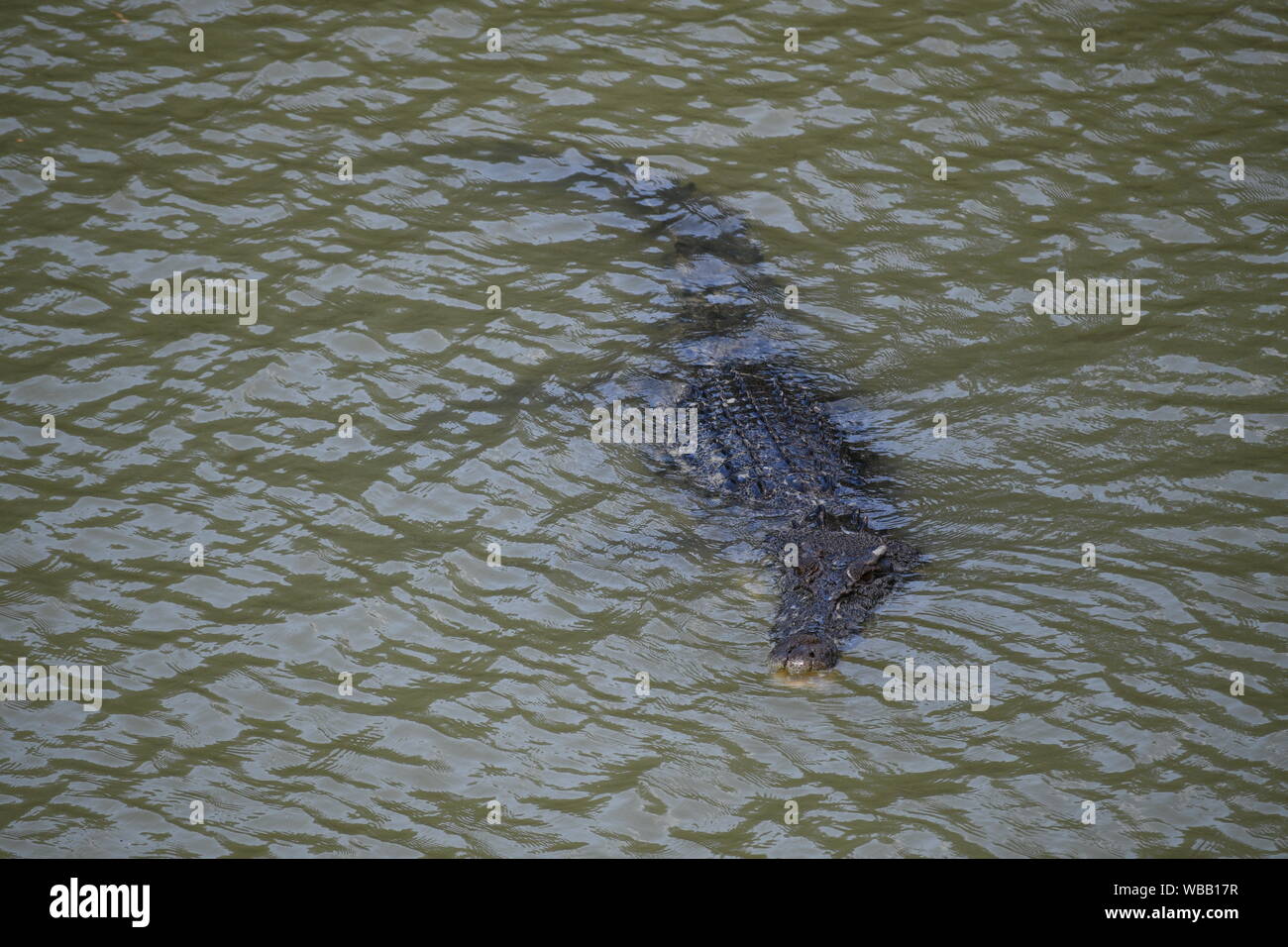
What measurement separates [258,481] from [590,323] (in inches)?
112

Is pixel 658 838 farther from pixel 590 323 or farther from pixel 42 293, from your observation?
pixel 42 293

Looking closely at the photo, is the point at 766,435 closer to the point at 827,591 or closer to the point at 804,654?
the point at 827,591

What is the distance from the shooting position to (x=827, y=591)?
7.41 meters

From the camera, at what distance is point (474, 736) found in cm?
664

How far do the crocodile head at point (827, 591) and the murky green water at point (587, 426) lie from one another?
0.50 ft

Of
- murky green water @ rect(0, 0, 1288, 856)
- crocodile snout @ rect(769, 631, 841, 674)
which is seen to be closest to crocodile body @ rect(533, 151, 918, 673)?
crocodile snout @ rect(769, 631, 841, 674)

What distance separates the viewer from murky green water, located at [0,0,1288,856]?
6344 millimetres

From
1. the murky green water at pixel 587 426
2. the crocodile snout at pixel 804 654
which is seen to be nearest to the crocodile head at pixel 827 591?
the crocodile snout at pixel 804 654

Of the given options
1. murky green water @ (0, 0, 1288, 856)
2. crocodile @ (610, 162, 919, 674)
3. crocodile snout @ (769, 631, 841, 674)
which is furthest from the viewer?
crocodile @ (610, 162, 919, 674)

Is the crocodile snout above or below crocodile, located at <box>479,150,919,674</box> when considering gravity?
below

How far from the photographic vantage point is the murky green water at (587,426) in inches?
250

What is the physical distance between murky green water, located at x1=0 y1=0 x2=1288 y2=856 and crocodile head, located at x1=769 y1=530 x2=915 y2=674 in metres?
0.15

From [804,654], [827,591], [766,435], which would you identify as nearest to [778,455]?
[766,435]

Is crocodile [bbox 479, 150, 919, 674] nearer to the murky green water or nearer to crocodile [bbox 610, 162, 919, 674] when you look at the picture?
crocodile [bbox 610, 162, 919, 674]
